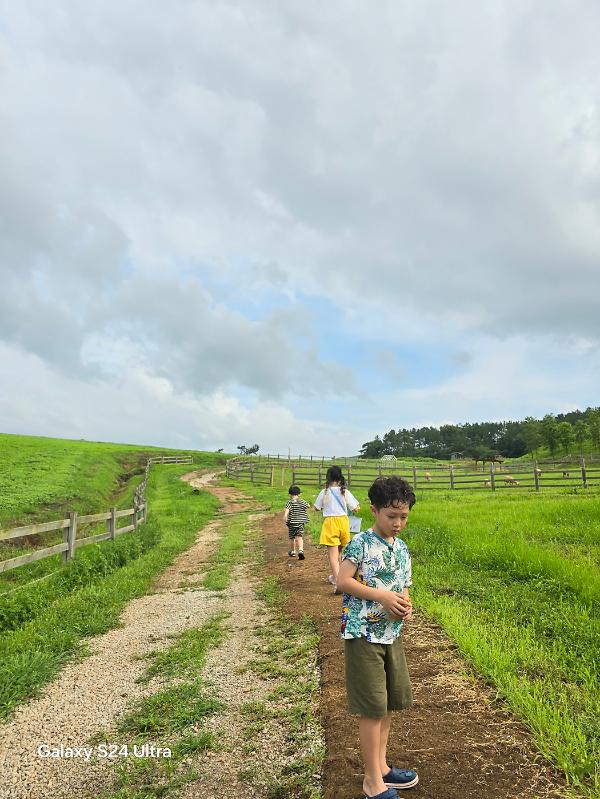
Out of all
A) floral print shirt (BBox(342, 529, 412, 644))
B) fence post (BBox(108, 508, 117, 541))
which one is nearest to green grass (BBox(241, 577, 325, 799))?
floral print shirt (BBox(342, 529, 412, 644))

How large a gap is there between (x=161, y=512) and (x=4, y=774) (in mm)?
17592

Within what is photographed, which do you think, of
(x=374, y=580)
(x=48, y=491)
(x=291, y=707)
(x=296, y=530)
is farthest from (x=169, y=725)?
(x=48, y=491)

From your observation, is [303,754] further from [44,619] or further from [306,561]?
[306,561]

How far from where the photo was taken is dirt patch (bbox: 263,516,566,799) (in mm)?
2930

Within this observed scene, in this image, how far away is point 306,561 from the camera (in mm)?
10492

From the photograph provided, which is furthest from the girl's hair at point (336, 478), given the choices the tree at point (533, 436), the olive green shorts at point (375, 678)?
the tree at point (533, 436)

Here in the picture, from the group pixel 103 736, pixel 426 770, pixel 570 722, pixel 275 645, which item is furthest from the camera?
pixel 275 645

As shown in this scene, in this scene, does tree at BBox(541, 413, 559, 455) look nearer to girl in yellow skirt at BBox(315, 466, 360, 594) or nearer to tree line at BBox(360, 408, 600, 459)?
tree line at BBox(360, 408, 600, 459)

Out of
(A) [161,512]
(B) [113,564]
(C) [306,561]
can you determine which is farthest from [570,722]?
(A) [161,512]

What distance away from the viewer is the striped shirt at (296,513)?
10.6 m

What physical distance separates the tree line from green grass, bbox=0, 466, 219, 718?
82.0 m

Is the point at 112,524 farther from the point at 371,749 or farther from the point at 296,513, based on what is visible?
the point at 371,749

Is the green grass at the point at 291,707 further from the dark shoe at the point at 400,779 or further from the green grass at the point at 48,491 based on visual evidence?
the green grass at the point at 48,491

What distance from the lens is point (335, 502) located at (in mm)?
7785
